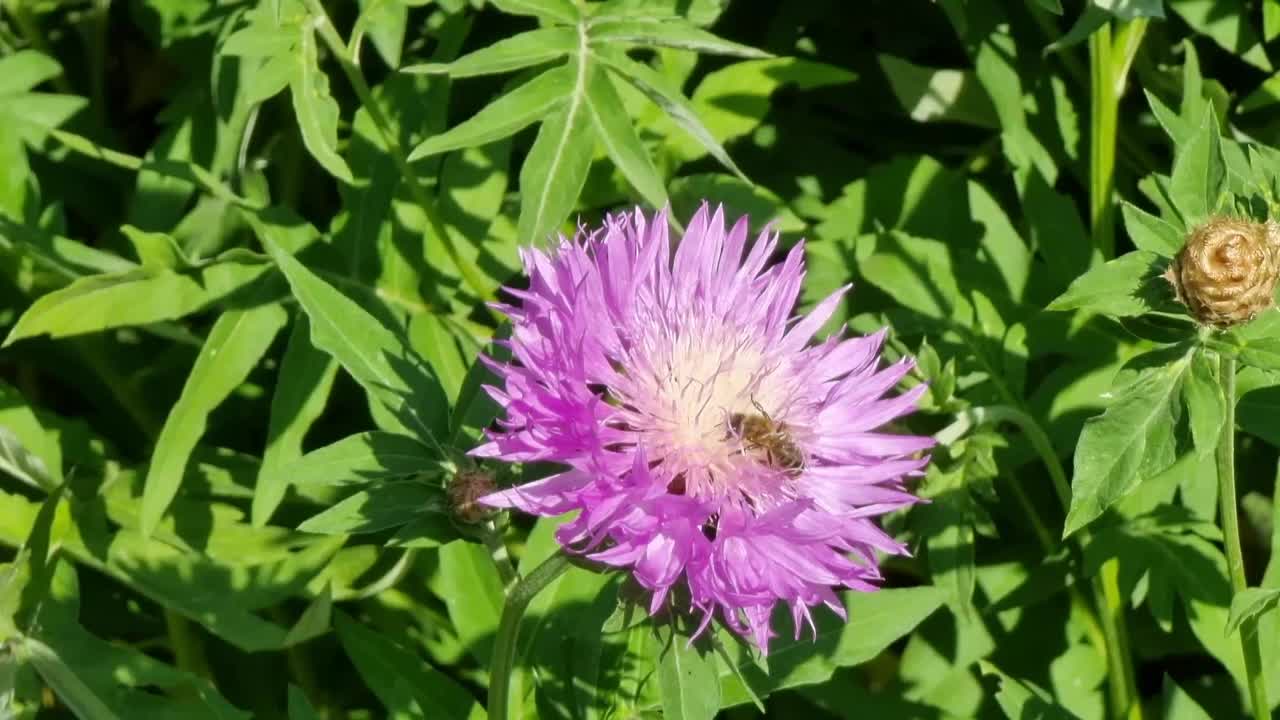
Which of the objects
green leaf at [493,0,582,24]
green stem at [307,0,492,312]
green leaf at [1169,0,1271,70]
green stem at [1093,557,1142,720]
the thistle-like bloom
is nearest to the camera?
the thistle-like bloom

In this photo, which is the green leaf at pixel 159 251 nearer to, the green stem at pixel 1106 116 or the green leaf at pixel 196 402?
the green leaf at pixel 196 402

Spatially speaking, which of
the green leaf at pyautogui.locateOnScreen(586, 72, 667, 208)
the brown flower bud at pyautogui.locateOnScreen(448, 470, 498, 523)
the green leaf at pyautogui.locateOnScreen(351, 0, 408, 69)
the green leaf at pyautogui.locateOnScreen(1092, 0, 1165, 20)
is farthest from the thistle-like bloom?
the green leaf at pyautogui.locateOnScreen(351, 0, 408, 69)

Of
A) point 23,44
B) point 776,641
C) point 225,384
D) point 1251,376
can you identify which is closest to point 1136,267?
point 1251,376

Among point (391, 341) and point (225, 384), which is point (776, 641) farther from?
point (225, 384)

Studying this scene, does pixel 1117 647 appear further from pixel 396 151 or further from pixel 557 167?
pixel 396 151

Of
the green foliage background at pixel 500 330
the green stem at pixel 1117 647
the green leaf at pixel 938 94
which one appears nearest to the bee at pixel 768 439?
the green foliage background at pixel 500 330

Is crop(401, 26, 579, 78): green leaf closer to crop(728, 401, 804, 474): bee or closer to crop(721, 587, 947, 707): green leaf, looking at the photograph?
crop(728, 401, 804, 474): bee
